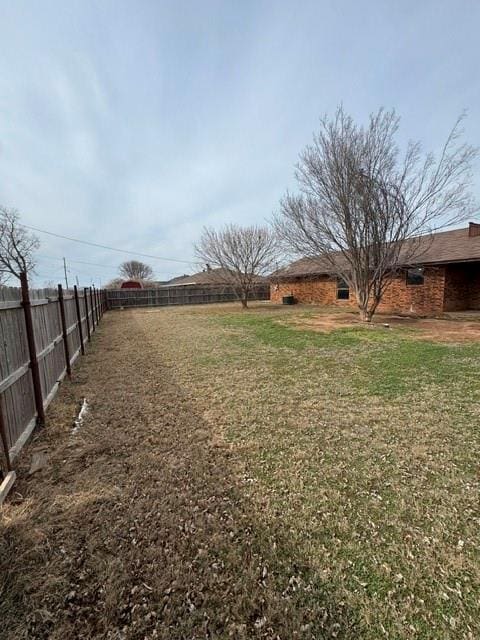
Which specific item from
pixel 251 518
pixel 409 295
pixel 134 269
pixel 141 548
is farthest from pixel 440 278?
pixel 134 269

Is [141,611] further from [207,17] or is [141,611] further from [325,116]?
[325,116]

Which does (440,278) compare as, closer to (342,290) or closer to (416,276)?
→ (416,276)

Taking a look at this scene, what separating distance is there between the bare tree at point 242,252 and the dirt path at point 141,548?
15.6 m

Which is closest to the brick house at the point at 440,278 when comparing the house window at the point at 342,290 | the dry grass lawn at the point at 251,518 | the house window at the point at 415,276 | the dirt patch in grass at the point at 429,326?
the house window at the point at 415,276

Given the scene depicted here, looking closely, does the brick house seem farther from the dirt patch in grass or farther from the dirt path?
the dirt path

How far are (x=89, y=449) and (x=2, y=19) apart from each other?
6.46 m

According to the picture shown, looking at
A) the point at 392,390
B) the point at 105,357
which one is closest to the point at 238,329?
the point at 105,357

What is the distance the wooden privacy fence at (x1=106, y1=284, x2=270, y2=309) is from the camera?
21908 millimetres

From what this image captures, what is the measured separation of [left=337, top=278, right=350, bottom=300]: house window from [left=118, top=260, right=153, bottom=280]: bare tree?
47.8 metres

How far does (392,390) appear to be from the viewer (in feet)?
12.9

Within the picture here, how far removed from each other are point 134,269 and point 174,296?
3750 cm

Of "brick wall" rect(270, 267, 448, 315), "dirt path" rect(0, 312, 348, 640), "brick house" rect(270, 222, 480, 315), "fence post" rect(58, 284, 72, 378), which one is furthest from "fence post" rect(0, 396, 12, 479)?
"brick wall" rect(270, 267, 448, 315)

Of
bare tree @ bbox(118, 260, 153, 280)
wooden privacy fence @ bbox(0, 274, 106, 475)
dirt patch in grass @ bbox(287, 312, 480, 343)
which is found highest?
bare tree @ bbox(118, 260, 153, 280)

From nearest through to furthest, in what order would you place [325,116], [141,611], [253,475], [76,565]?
[141,611], [76,565], [253,475], [325,116]
